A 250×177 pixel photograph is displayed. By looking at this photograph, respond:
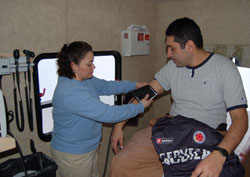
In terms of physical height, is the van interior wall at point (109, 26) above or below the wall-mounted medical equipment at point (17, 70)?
above

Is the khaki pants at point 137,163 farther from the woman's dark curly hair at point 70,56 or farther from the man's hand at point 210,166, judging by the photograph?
the woman's dark curly hair at point 70,56

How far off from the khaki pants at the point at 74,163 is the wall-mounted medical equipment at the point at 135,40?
1163 mm

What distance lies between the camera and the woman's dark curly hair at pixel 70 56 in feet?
4.85

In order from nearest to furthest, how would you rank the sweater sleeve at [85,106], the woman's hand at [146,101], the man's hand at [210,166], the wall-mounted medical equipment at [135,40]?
the man's hand at [210,166] → the sweater sleeve at [85,106] → the woman's hand at [146,101] → the wall-mounted medical equipment at [135,40]

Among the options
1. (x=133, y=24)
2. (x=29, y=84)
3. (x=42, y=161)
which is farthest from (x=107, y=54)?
(x=42, y=161)

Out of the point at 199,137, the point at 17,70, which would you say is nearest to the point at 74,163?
the point at 17,70

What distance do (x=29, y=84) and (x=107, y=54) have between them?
871 mm

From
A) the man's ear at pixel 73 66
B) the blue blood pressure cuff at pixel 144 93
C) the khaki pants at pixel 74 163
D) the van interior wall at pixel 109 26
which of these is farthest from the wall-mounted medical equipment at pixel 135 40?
the khaki pants at pixel 74 163

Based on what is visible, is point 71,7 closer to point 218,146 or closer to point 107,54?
point 107,54

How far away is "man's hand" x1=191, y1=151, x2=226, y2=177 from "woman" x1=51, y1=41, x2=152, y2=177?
56cm

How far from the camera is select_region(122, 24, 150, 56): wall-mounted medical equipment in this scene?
230cm

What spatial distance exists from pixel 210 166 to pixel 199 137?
0.61ft

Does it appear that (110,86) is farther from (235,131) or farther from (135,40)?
(235,131)

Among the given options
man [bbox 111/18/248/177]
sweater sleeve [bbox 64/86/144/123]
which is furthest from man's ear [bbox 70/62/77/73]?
man [bbox 111/18/248/177]
